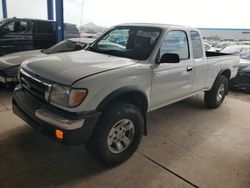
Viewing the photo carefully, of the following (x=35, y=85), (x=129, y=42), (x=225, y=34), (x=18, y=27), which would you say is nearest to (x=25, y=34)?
(x=18, y=27)

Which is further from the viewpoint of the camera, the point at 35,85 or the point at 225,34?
the point at 225,34

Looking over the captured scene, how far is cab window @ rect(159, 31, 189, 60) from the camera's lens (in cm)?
343

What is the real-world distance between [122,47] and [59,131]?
5.41ft

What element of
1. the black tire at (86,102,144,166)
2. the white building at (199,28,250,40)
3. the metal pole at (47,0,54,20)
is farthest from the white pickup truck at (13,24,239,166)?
the white building at (199,28,250,40)

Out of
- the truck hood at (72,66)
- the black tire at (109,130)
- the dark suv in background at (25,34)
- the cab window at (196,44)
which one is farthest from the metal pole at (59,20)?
the black tire at (109,130)

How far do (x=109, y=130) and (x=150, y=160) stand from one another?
0.80m

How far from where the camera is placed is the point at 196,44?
4.12 m

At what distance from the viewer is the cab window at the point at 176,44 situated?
343cm

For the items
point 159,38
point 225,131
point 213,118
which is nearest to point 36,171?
point 159,38

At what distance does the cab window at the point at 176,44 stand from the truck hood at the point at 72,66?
0.60 m

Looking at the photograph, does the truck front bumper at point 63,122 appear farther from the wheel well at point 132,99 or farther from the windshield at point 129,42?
the windshield at point 129,42

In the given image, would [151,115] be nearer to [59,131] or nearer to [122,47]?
[122,47]

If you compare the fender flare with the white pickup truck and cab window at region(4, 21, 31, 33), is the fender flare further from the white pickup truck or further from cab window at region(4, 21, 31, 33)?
cab window at region(4, 21, 31, 33)

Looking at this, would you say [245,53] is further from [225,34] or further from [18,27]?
[225,34]
